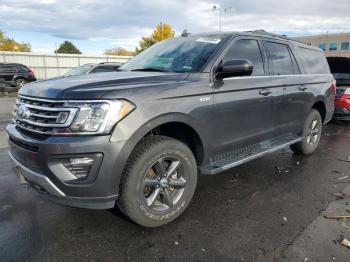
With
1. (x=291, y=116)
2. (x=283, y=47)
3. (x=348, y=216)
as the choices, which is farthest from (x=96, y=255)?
(x=283, y=47)

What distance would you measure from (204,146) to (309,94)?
8.96 ft

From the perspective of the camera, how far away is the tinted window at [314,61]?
5531 mm

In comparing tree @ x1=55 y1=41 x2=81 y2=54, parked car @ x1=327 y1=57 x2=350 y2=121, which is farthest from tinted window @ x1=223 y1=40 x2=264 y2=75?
tree @ x1=55 y1=41 x2=81 y2=54

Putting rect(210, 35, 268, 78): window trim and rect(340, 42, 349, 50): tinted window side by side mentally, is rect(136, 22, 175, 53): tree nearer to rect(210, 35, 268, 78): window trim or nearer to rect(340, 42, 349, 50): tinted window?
rect(340, 42, 349, 50): tinted window

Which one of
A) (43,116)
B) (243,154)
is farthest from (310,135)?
(43,116)

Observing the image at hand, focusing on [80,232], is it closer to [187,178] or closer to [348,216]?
[187,178]

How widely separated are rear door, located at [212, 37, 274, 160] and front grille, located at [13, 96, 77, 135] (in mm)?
1577

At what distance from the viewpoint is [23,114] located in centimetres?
309

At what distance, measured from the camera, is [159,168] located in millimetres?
3160

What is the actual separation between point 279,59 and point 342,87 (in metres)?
4.51

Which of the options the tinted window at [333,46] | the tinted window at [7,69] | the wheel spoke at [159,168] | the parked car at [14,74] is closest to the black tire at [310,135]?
the wheel spoke at [159,168]

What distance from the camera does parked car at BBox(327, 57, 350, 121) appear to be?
8172 millimetres

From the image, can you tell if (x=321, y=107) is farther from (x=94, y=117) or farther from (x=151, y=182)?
(x=94, y=117)

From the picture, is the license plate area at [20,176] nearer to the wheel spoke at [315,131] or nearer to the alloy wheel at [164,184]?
the alloy wheel at [164,184]
